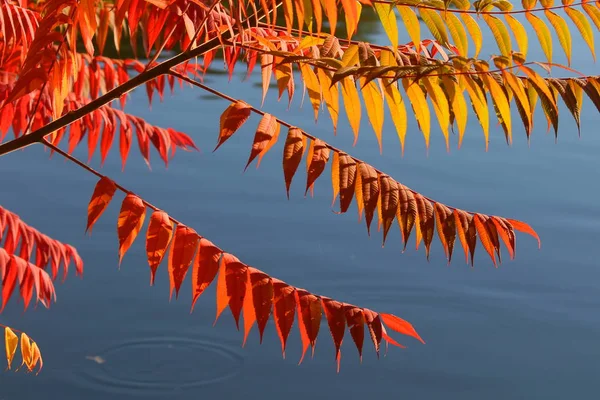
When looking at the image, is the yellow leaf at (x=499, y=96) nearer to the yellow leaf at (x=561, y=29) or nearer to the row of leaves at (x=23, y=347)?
the yellow leaf at (x=561, y=29)

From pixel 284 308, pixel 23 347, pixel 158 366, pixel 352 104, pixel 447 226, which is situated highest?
pixel 352 104

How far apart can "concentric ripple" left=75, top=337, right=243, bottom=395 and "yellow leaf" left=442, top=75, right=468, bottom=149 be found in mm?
1765

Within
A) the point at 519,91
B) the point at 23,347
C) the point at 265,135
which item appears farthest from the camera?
the point at 23,347

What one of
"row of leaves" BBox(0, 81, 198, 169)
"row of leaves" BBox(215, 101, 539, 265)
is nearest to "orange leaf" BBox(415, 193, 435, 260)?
"row of leaves" BBox(215, 101, 539, 265)

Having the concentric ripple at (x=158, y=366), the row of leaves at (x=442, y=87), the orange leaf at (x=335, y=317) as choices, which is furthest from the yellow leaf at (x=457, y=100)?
the concentric ripple at (x=158, y=366)

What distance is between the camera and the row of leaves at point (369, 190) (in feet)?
3.80

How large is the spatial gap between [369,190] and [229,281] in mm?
235

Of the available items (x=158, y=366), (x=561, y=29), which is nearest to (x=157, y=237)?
(x=561, y=29)

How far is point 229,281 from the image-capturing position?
128 centimetres

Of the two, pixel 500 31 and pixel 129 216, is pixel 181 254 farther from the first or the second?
pixel 500 31

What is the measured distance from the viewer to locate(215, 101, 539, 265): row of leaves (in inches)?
45.6

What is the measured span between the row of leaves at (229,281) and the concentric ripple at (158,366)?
1.48 metres

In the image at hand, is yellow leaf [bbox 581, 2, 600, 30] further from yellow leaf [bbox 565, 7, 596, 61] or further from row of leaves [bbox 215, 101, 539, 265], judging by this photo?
row of leaves [bbox 215, 101, 539, 265]

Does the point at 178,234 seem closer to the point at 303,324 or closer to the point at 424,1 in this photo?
the point at 303,324
